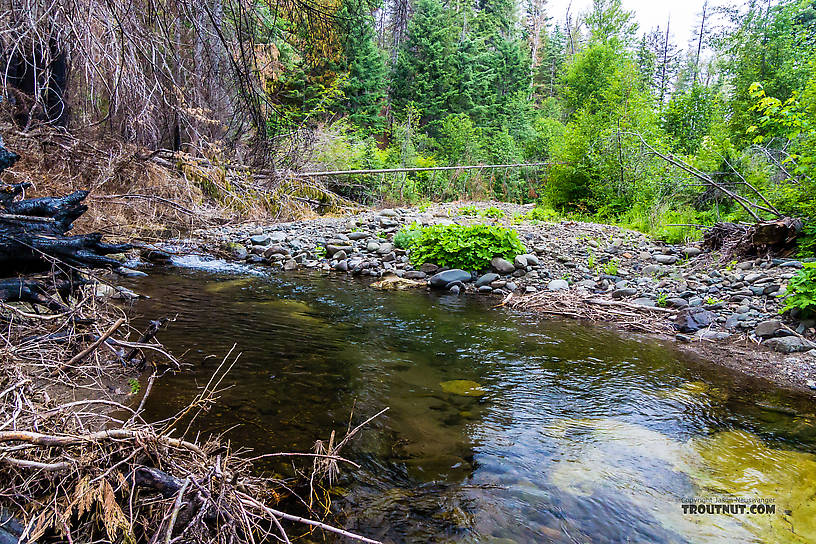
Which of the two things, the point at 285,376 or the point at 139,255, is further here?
the point at 139,255

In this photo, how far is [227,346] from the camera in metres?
4.21

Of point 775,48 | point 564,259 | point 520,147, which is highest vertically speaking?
point 775,48

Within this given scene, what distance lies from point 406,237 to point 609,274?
12.7 ft

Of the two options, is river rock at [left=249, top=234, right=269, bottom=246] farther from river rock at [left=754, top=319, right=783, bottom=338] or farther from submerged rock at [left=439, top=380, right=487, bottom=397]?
river rock at [left=754, top=319, right=783, bottom=338]

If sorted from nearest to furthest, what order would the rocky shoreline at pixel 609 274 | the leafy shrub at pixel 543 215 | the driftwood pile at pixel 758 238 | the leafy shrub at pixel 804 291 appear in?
1. the leafy shrub at pixel 804 291
2. the rocky shoreline at pixel 609 274
3. the driftwood pile at pixel 758 238
4. the leafy shrub at pixel 543 215

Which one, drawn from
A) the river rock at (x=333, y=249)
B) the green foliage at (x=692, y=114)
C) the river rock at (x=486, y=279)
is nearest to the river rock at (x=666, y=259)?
the river rock at (x=486, y=279)

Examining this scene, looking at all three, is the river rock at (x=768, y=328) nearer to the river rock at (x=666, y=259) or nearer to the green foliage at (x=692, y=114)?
the river rock at (x=666, y=259)

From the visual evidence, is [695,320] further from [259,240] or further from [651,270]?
[259,240]

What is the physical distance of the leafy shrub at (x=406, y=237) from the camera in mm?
9328

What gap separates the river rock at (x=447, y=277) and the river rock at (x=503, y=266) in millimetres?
549

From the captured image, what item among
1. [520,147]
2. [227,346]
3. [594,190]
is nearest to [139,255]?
[227,346]

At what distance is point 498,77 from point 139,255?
28840 mm

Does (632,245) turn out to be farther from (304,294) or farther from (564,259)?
(304,294)

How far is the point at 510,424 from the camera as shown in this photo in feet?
10.3
